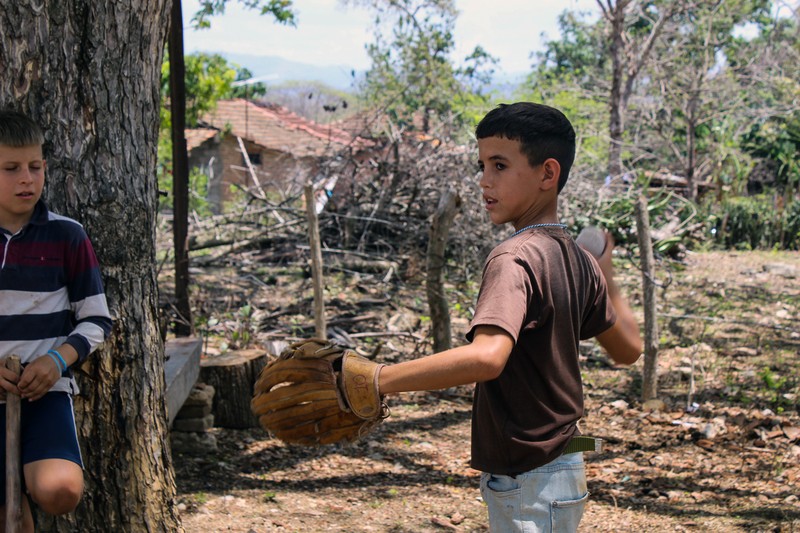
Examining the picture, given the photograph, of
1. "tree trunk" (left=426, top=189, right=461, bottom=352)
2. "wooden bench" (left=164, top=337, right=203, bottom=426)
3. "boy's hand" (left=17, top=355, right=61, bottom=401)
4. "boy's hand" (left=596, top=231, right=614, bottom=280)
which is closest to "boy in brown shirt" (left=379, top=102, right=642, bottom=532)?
"boy's hand" (left=596, top=231, right=614, bottom=280)

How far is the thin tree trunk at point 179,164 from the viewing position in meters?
5.45

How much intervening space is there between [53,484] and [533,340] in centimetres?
155

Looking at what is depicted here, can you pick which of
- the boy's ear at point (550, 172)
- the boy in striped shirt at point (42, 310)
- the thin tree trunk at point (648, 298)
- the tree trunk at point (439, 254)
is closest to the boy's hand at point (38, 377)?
the boy in striped shirt at point (42, 310)

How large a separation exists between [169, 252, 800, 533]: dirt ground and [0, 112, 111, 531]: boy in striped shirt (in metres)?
1.53

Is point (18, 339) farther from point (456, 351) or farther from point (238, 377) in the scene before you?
point (238, 377)

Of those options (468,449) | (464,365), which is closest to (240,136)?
(468,449)

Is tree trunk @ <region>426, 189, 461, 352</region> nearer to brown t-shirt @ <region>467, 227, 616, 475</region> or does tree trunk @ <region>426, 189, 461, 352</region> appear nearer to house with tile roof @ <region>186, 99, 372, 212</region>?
brown t-shirt @ <region>467, 227, 616, 475</region>

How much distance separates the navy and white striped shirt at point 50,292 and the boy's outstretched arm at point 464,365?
4.29 ft

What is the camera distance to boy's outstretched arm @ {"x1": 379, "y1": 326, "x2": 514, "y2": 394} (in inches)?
67.0

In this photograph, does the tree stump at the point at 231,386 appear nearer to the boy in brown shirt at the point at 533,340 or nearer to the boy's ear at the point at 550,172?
the boy in brown shirt at the point at 533,340

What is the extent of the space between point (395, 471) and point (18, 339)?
118 inches

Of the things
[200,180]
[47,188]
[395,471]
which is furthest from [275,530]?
[200,180]

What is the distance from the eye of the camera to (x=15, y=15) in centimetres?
277

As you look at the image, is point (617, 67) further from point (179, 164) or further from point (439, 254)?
point (179, 164)
